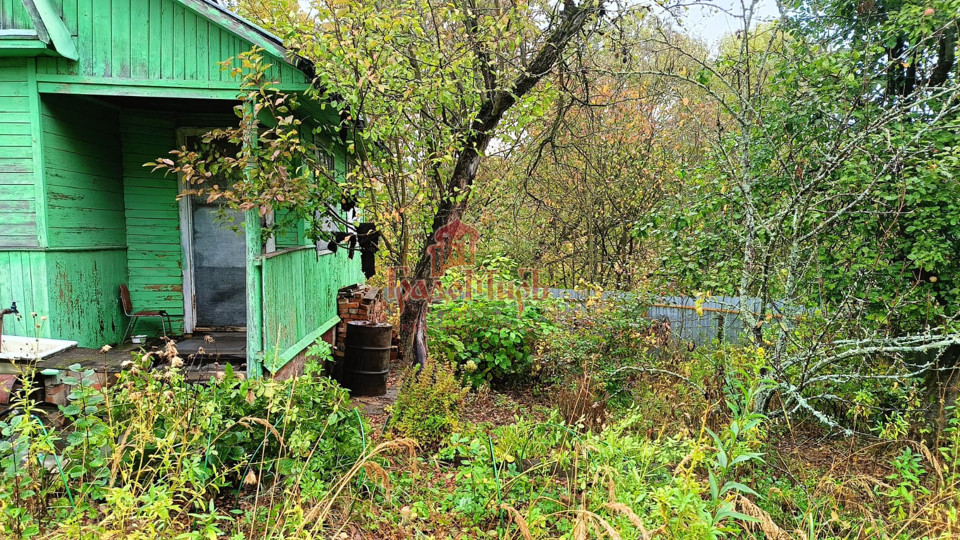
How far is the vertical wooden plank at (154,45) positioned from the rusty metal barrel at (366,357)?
3.59m

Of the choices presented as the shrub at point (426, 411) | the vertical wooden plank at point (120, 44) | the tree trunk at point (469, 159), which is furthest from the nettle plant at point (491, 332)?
the vertical wooden plank at point (120, 44)

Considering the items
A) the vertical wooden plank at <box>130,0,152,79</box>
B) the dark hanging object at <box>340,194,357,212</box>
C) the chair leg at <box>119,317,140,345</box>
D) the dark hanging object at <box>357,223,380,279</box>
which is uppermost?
the vertical wooden plank at <box>130,0,152,79</box>

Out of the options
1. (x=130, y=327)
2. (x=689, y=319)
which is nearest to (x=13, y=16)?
(x=130, y=327)

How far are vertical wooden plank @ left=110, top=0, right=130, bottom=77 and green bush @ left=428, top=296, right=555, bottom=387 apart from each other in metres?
4.52

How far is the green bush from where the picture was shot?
7250 mm

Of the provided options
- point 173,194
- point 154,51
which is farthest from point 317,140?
point 154,51

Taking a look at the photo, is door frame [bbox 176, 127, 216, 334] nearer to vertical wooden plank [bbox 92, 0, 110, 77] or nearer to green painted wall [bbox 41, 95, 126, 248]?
green painted wall [bbox 41, 95, 126, 248]

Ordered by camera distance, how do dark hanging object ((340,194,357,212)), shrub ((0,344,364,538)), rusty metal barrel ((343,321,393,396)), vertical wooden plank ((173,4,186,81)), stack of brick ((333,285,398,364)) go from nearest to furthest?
shrub ((0,344,364,538)), vertical wooden plank ((173,4,186,81)), dark hanging object ((340,194,357,212)), rusty metal barrel ((343,321,393,396)), stack of brick ((333,285,398,364))

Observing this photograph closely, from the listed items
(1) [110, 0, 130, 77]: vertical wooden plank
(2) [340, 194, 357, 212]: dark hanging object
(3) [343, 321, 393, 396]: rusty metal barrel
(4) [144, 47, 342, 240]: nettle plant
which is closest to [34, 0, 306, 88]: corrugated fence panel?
(1) [110, 0, 130, 77]: vertical wooden plank

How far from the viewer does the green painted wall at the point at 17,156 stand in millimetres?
4723

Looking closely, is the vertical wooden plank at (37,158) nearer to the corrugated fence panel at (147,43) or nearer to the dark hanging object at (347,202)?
the corrugated fence panel at (147,43)

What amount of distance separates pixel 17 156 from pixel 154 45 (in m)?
1.57

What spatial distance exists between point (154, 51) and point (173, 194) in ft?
5.92

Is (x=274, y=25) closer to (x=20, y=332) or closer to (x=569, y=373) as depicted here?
(x=20, y=332)
